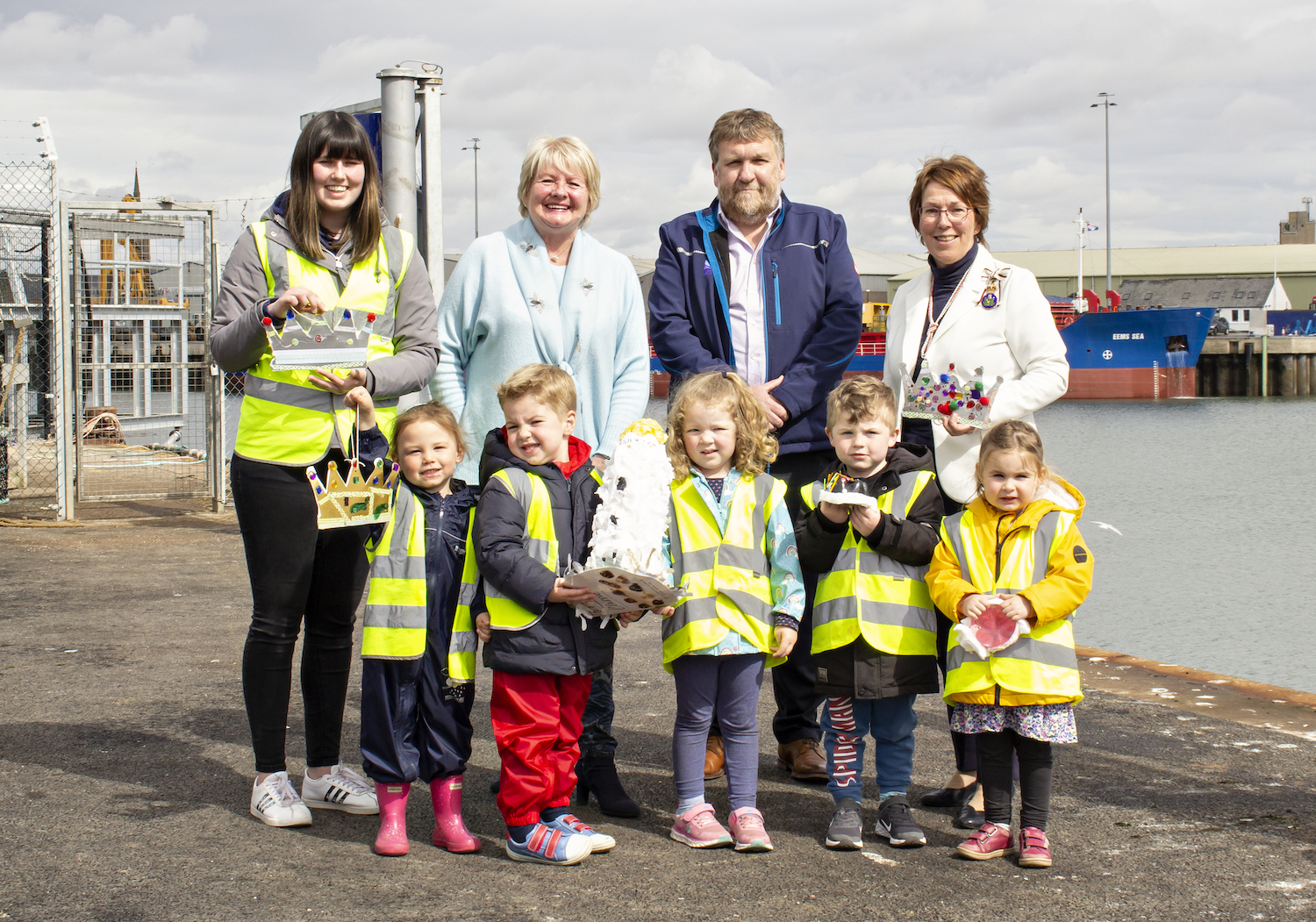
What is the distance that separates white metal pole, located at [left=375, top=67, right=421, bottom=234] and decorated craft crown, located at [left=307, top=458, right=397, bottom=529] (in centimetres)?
313

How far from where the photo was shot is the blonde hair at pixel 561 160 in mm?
3652

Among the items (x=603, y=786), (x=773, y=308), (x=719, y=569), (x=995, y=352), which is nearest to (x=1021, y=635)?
(x=719, y=569)

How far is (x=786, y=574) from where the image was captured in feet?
11.4

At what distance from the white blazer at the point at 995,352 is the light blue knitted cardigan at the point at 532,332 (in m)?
0.95

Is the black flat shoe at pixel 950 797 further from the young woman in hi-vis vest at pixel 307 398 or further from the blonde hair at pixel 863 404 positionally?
the young woman in hi-vis vest at pixel 307 398

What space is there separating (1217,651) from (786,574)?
6.65 metres

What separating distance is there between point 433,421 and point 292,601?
692 millimetres

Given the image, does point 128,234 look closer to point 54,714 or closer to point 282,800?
point 54,714

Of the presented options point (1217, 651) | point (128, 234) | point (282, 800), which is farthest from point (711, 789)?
point (128, 234)

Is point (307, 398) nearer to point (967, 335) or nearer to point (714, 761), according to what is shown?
point (714, 761)

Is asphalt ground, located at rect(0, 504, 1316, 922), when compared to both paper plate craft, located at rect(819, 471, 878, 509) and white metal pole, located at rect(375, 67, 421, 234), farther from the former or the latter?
white metal pole, located at rect(375, 67, 421, 234)

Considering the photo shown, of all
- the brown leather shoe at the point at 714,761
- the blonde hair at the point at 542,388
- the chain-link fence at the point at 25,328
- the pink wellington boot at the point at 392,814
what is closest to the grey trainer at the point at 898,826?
the brown leather shoe at the point at 714,761

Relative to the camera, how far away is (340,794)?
3635mm

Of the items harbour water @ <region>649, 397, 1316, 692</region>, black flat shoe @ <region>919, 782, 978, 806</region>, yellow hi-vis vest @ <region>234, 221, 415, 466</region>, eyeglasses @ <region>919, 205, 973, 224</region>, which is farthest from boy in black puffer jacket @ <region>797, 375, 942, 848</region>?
harbour water @ <region>649, 397, 1316, 692</region>
